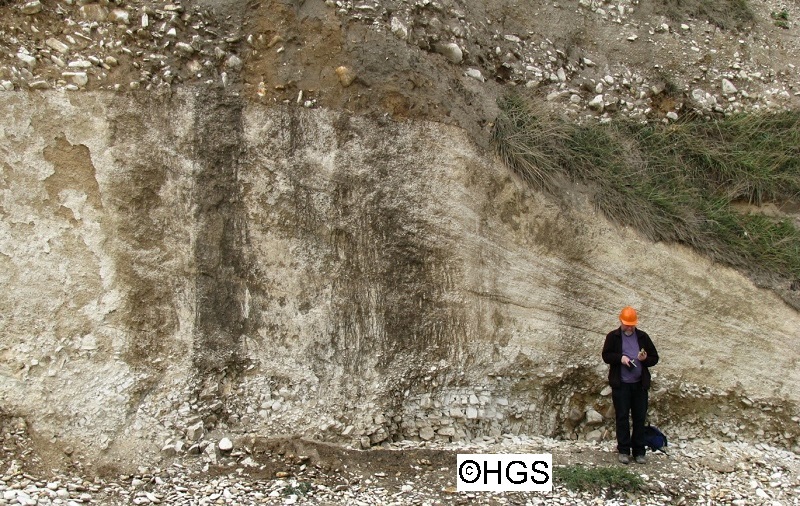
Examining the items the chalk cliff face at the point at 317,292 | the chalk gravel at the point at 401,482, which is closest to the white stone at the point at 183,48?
the chalk cliff face at the point at 317,292

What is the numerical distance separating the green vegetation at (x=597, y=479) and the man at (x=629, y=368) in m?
0.37

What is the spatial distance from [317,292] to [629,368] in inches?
99.0

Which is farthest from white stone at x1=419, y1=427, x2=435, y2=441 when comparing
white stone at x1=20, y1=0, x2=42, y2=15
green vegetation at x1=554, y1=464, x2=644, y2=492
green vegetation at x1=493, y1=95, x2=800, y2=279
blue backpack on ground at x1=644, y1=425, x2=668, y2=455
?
white stone at x1=20, y1=0, x2=42, y2=15

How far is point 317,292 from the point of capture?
617 centimetres

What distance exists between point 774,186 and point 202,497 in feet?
19.4

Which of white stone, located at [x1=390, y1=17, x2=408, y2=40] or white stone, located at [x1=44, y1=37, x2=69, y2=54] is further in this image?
white stone, located at [x1=390, y1=17, x2=408, y2=40]

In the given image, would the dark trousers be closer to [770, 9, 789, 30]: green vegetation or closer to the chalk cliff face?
the chalk cliff face

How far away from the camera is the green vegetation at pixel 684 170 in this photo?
683 cm

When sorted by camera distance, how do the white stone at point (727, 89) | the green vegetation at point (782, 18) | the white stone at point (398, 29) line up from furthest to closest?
the green vegetation at point (782, 18) < the white stone at point (727, 89) < the white stone at point (398, 29)

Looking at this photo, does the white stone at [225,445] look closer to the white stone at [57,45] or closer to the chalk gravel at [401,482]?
the chalk gravel at [401,482]

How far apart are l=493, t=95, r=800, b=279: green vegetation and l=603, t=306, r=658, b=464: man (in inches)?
44.4

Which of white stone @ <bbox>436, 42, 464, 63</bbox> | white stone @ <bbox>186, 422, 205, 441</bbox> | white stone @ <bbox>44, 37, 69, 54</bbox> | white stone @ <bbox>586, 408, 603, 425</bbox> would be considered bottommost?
white stone @ <bbox>586, 408, 603, 425</bbox>

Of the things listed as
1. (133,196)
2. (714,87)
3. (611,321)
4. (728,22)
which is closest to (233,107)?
(133,196)

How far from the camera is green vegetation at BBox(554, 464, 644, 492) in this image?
5.88m
